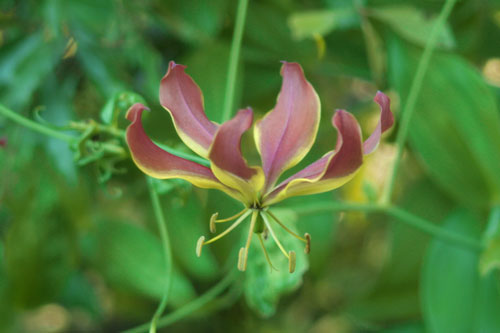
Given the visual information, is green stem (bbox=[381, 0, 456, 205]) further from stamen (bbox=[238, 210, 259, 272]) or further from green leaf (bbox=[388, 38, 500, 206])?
stamen (bbox=[238, 210, 259, 272])

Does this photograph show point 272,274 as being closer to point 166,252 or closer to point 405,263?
point 166,252

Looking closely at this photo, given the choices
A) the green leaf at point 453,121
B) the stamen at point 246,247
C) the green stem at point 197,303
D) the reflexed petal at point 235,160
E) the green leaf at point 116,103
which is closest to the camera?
the reflexed petal at point 235,160

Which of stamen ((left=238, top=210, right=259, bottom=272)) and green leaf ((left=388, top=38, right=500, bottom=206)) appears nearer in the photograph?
stamen ((left=238, top=210, right=259, bottom=272))

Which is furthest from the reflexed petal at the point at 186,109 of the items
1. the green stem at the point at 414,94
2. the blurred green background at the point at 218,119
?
the green stem at the point at 414,94

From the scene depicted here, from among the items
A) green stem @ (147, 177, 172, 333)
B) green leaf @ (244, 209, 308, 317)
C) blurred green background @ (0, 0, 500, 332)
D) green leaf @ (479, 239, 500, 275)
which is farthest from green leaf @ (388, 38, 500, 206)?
green stem @ (147, 177, 172, 333)

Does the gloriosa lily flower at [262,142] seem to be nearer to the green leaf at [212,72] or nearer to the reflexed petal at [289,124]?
the reflexed petal at [289,124]

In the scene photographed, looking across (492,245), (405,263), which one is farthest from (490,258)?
(405,263)
